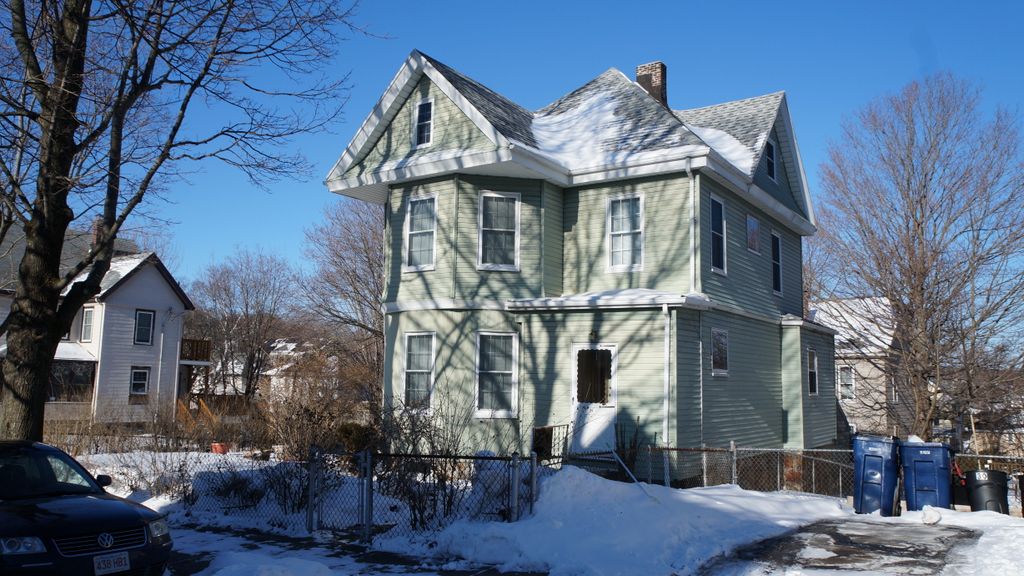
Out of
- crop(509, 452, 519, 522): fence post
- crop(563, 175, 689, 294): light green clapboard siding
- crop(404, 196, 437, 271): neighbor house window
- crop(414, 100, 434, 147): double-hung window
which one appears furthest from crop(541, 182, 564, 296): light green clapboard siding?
crop(509, 452, 519, 522): fence post

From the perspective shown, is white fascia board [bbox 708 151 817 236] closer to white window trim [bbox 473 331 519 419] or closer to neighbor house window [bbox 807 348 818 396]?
neighbor house window [bbox 807 348 818 396]

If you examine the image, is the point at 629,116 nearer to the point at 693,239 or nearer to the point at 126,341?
the point at 693,239

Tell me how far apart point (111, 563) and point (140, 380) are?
3179cm

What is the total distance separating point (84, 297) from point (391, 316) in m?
8.26

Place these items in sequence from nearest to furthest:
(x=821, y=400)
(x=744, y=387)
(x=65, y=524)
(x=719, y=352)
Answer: (x=65, y=524), (x=719, y=352), (x=744, y=387), (x=821, y=400)

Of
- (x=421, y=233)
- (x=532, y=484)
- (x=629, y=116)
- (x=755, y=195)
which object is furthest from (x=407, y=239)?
(x=532, y=484)

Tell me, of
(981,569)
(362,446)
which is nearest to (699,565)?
(981,569)

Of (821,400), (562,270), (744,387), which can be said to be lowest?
(821,400)

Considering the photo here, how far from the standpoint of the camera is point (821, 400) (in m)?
21.7

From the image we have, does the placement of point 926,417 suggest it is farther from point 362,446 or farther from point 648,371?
point 362,446

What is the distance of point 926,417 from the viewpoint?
24.5 meters

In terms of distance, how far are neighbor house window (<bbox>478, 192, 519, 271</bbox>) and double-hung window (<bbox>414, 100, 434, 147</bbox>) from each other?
2.11 m

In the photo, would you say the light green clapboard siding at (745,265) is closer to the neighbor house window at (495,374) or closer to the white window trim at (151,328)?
the neighbor house window at (495,374)

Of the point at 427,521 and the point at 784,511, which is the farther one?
the point at 784,511
